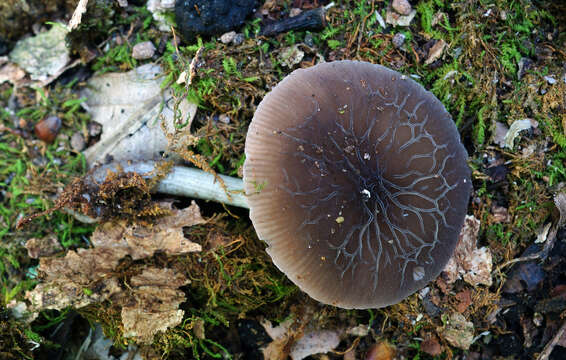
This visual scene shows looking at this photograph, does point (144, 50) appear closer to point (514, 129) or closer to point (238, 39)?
point (238, 39)

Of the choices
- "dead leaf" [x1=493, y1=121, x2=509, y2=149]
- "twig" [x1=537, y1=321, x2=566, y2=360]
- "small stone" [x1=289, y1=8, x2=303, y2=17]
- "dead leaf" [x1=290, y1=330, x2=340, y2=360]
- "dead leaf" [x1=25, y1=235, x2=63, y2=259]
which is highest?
"small stone" [x1=289, y1=8, x2=303, y2=17]

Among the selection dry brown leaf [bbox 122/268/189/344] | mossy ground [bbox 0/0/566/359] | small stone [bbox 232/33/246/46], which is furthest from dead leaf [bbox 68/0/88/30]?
dry brown leaf [bbox 122/268/189/344]

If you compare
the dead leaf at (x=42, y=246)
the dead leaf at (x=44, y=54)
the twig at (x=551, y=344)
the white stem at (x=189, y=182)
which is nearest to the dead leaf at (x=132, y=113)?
the white stem at (x=189, y=182)

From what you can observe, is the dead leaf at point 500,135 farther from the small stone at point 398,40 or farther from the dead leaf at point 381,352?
the dead leaf at point 381,352

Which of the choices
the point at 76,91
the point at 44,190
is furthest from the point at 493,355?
the point at 76,91

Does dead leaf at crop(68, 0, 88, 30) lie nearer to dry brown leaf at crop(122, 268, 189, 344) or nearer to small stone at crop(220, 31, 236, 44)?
small stone at crop(220, 31, 236, 44)

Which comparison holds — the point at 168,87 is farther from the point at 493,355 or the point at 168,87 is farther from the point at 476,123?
the point at 493,355
